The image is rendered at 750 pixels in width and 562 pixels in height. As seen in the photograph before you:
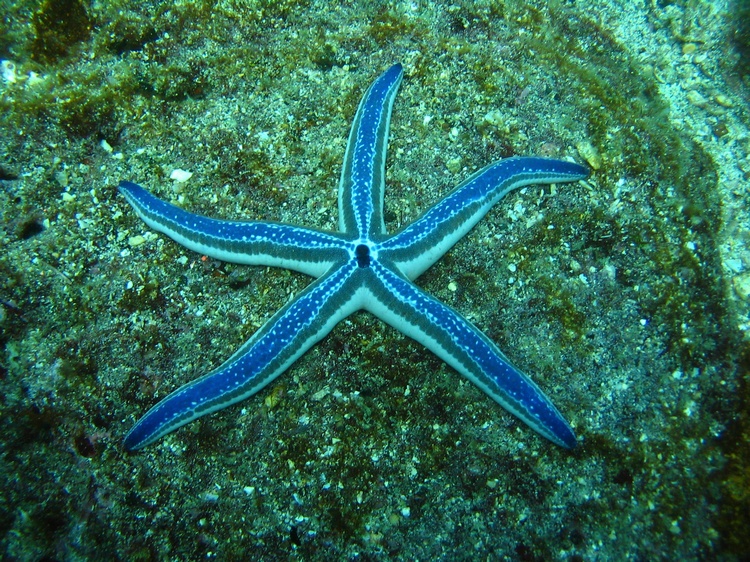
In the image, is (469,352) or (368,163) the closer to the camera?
(469,352)

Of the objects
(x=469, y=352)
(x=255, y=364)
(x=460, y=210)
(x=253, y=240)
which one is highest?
(x=253, y=240)

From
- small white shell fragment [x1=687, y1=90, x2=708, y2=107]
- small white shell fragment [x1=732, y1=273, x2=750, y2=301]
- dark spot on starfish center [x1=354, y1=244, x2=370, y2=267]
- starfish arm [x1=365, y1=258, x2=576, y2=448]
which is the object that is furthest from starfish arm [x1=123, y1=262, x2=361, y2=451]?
small white shell fragment [x1=687, y1=90, x2=708, y2=107]

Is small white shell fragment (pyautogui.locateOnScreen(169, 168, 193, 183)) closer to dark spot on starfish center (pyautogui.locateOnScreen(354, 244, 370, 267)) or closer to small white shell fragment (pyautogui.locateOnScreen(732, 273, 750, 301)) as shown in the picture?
dark spot on starfish center (pyautogui.locateOnScreen(354, 244, 370, 267))

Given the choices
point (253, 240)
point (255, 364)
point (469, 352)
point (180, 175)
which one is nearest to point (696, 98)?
point (469, 352)

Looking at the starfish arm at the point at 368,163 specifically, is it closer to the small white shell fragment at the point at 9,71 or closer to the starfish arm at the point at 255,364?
the starfish arm at the point at 255,364

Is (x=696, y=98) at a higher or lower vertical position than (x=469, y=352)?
higher

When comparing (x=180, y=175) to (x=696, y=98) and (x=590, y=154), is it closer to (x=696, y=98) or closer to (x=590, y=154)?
(x=590, y=154)

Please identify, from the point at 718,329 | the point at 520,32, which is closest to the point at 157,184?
the point at 520,32
